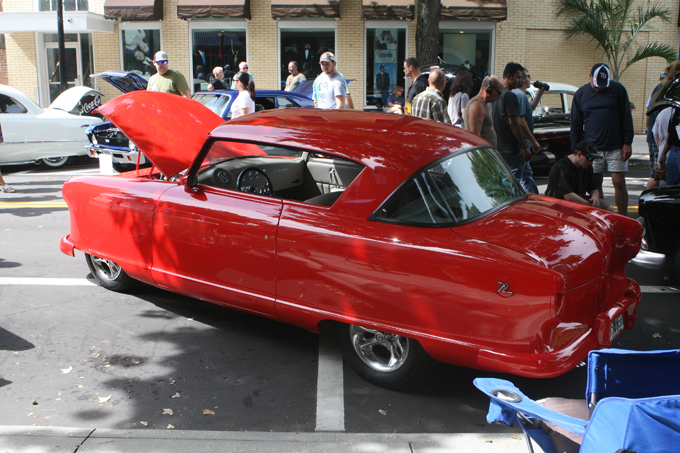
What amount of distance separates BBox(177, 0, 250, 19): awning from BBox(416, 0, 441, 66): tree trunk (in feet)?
21.4

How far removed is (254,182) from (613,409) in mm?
3494

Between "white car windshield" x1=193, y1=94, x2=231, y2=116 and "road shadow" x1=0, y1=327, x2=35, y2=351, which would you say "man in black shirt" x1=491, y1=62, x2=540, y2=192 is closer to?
"white car windshield" x1=193, y1=94, x2=231, y2=116

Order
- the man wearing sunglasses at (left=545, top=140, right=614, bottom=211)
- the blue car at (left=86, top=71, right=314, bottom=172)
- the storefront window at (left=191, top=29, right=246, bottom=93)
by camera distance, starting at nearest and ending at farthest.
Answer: the man wearing sunglasses at (left=545, top=140, right=614, bottom=211), the blue car at (left=86, top=71, right=314, bottom=172), the storefront window at (left=191, top=29, right=246, bottom=93)

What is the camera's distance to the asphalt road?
3.70 meters

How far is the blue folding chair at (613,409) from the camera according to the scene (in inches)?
71.9

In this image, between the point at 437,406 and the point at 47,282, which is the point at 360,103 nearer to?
the point at 47,282

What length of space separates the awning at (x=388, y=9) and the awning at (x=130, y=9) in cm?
628

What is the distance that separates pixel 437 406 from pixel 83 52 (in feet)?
65.0

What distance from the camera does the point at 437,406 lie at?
385cm

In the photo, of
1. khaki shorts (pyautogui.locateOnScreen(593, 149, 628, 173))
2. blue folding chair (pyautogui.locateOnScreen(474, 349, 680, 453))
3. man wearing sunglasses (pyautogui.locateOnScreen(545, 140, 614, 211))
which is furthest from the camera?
khaki shorts (pyautogui.locateOnScreen(593, 149, 628, 173))

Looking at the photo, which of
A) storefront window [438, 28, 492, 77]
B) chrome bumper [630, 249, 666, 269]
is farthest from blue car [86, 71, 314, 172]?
storefront window [438, 28, 492, 77]

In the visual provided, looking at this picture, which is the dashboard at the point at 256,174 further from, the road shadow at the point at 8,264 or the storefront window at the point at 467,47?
the storefront window at the point at 467,47

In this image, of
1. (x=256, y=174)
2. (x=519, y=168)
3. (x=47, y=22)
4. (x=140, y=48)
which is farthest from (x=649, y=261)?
(x=47, y=22)

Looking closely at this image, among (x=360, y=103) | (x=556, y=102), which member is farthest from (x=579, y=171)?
(x=360, y=103)
